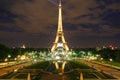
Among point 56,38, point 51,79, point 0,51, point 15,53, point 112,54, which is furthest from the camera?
point 56,38

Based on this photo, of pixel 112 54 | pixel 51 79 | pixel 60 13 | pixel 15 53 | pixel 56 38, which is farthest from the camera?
pixel 56 38

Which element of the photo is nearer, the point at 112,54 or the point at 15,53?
the point at 112,54

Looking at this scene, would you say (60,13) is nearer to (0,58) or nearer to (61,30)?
(61,30)

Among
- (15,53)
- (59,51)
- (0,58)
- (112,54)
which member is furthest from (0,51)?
(59,51)

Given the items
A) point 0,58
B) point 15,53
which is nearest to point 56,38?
point 15,53

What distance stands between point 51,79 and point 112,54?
222ft

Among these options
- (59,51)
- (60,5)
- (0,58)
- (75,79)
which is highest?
(60,5)

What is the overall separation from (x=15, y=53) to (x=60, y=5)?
3012 centimetres

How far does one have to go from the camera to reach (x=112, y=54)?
3693 inches

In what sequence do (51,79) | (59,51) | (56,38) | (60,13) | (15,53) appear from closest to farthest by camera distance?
1. (51,79)
2. (15,53)
3. (60,13)
4. (56,38)
5. (59,51)

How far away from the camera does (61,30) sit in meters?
121

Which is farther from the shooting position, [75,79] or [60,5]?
[60,5]

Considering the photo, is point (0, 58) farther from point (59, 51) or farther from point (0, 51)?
point (59, 51)

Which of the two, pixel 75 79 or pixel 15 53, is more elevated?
pixel 15 53
